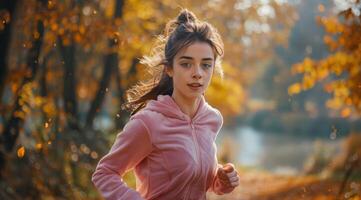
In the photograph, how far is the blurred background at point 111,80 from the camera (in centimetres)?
551

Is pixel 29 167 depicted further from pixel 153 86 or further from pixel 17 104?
pixel 153 86

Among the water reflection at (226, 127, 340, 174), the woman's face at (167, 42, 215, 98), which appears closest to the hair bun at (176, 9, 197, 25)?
the woman's face at (167, 42, 215, 98)

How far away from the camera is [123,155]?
2.79 m

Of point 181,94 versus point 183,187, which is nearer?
point 183,187

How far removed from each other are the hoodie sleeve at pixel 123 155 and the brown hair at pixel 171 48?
15.8 inches

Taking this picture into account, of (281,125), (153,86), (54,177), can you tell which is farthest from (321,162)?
(281,125)

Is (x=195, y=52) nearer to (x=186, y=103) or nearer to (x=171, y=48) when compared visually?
(x=171, y=48)

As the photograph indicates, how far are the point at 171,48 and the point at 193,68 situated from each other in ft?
0.56

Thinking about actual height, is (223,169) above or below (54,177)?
above

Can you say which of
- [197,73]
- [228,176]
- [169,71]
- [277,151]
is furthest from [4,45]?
[277,151]

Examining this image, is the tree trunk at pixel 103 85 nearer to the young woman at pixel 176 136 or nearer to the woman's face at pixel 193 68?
the young woman at pixel 176 136

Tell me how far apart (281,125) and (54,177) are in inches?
1204

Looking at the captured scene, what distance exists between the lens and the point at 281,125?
3812cm

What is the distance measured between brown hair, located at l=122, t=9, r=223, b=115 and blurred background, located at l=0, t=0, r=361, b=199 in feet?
1.48
